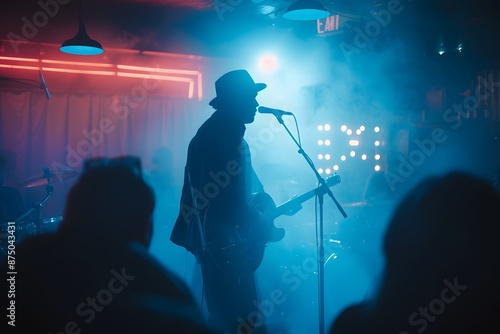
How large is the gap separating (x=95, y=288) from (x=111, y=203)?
0.24 meters

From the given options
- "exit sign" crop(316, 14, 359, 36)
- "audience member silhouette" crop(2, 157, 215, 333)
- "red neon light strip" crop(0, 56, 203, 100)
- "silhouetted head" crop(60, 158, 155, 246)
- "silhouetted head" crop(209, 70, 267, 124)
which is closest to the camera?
"audience member silhouette" crop(2, 157, 215, 333)

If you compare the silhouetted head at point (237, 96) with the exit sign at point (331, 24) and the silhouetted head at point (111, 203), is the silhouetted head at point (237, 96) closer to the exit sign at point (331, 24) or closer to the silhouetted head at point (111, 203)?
the silhouetted head at point (111, 203)

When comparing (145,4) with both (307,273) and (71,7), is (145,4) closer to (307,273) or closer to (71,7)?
(71,7)

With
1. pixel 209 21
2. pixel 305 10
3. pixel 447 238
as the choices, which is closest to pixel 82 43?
pixel 305 10

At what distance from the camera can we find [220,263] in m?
2.88

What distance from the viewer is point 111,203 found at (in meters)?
1.11

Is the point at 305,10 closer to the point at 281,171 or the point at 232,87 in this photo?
the point at 232,87

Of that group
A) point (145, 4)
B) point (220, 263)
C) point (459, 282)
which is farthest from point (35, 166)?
point (459, 282)

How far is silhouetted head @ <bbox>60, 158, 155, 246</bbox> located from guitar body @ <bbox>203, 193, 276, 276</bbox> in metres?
1.66

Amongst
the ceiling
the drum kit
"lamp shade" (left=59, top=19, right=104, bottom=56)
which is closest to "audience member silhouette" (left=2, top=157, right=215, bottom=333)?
the drum kit

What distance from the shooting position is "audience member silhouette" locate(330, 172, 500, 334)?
3.00ft

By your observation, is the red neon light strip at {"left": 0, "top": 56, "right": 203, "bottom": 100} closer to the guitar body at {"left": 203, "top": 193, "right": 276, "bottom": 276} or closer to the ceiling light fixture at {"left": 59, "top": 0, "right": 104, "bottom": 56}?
the ceiling light fixture at {"left": 59, "top": 0, "right": 104, "bottom": 56}

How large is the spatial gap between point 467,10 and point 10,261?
6283 millimetres

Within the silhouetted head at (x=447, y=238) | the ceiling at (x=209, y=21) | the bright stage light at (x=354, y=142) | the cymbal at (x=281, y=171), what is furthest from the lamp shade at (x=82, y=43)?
the bright stage light at (x=354, y=142)
